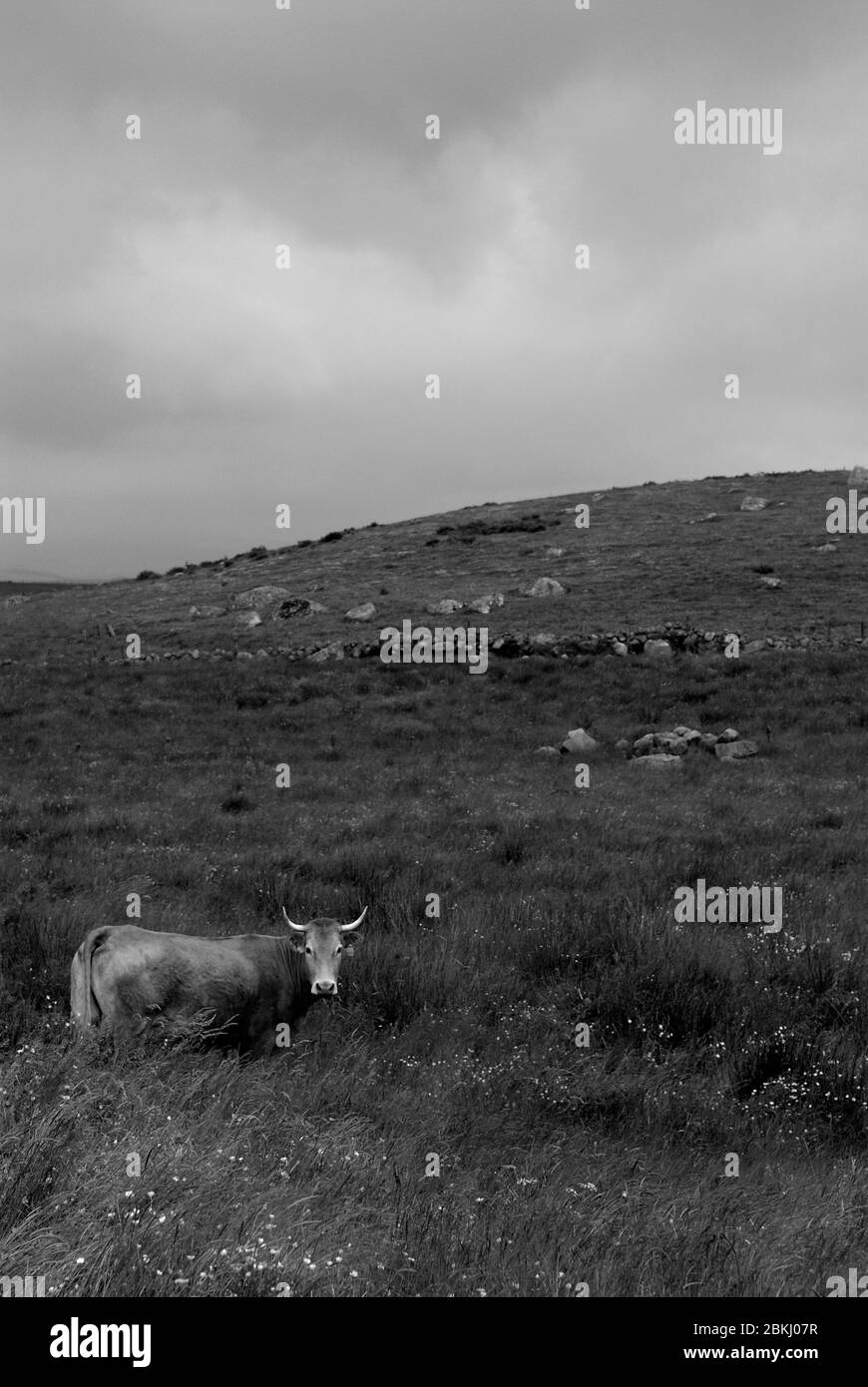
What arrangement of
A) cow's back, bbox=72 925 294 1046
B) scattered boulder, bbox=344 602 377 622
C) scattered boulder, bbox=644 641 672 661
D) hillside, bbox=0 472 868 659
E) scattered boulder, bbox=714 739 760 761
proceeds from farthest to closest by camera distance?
scattered boulder, bbox=344 602 377 622
hillside, bbox=0 472 868 659
scattered boulder, bbox=644 641 672 661
scattered boulder, bbox=714 739 760 761
cow's back, bbox=72 925 294 1046

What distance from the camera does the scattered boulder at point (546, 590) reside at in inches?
1657

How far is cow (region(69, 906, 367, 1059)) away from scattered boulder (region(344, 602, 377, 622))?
104 ft

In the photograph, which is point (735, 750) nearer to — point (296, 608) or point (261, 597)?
point (296, 608)

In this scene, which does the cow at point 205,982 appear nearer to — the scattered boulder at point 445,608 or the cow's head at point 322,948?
the cow's head at point 322,948

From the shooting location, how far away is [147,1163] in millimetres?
4945

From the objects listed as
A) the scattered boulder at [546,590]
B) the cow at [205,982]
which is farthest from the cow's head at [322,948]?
the scattered boulder at [546,590]

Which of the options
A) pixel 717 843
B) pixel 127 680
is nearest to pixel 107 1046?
pixel 717 843

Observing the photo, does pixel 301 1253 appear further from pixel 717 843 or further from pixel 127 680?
pixel 127 680

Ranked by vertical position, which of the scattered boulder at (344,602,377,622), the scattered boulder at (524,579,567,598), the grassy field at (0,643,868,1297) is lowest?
the grassy field at (0,643,868,1297)

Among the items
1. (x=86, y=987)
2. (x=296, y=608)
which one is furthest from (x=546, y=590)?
(x=86, y=987)

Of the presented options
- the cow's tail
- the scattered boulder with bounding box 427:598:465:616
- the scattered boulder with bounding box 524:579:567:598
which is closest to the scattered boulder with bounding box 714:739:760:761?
the cow's tail

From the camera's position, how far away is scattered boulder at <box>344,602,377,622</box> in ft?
132

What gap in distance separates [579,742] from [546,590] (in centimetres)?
2124

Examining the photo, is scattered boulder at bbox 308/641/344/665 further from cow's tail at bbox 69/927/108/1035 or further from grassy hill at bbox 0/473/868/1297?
cow's tail at bbox 69/927/108/1035
